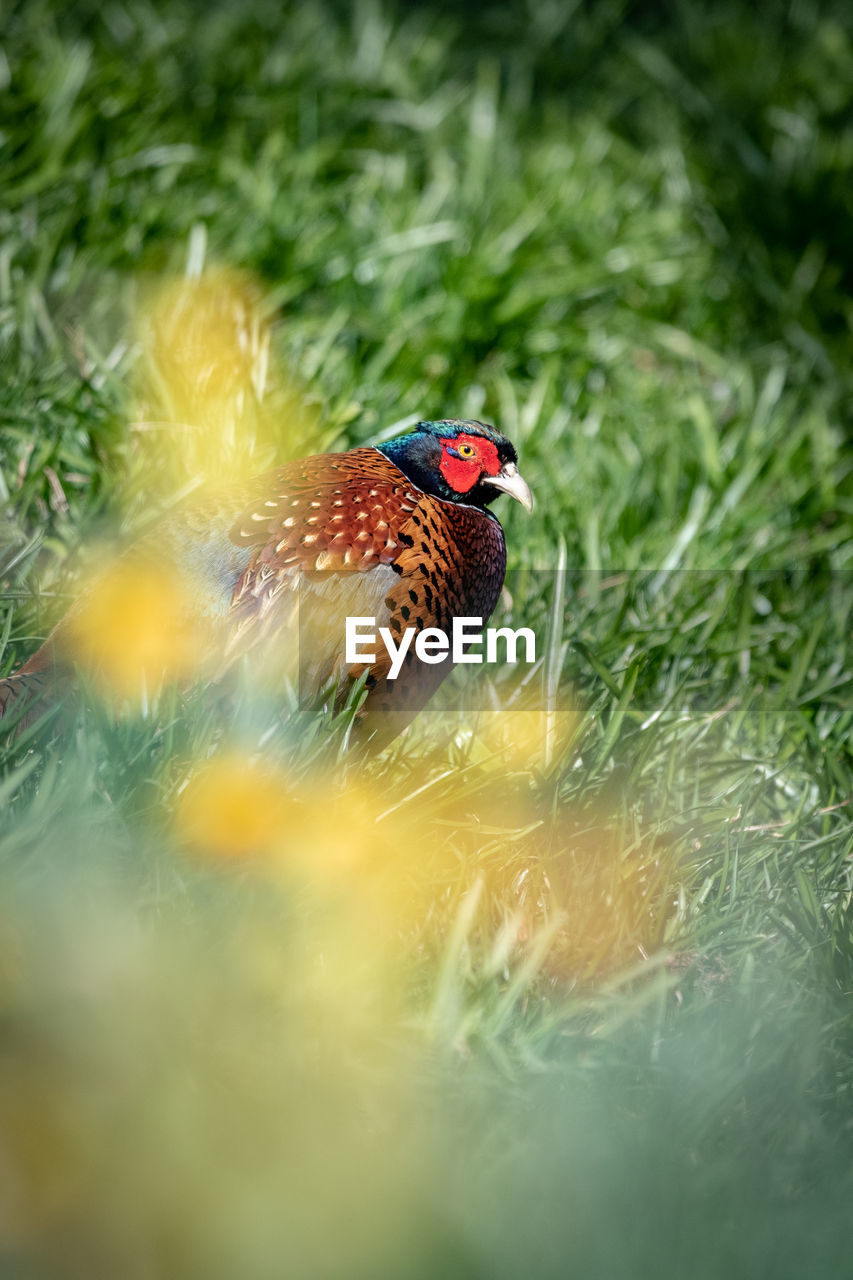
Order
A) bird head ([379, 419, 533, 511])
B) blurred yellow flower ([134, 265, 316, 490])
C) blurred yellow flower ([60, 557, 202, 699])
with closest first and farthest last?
blurred yellow flower ([60, 557, 202, 699])
bird head ([379, 419, 533, 511])
blurred yellow flower ([134, 265, 316, 490])

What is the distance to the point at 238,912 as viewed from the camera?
4.77ft

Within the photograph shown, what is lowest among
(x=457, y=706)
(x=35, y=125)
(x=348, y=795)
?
(x=457, y=706)

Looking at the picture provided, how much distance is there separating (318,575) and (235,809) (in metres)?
0.32

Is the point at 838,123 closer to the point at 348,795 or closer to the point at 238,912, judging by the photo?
the point at 348,795

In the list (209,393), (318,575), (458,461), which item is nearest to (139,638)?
(318,575)

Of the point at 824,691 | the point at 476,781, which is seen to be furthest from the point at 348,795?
the point at 824,691

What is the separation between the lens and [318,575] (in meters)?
1.61

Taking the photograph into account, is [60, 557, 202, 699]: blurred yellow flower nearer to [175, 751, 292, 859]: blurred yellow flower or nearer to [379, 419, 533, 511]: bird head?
[175, 751, 292, 859]: blurred yellow flower

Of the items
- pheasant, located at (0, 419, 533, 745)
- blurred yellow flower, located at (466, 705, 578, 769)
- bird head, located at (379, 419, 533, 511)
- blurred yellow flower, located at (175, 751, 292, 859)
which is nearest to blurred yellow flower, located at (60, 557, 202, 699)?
pheasant, located at (0, 419, 533, 745)

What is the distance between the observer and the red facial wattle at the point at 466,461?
178 cm

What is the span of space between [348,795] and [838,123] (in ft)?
10.8

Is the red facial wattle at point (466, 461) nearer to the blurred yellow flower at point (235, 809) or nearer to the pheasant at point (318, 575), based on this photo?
the pheasant at point (318, 575)

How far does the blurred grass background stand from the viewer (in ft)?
3.87

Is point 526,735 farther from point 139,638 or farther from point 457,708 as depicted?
point 139,638
